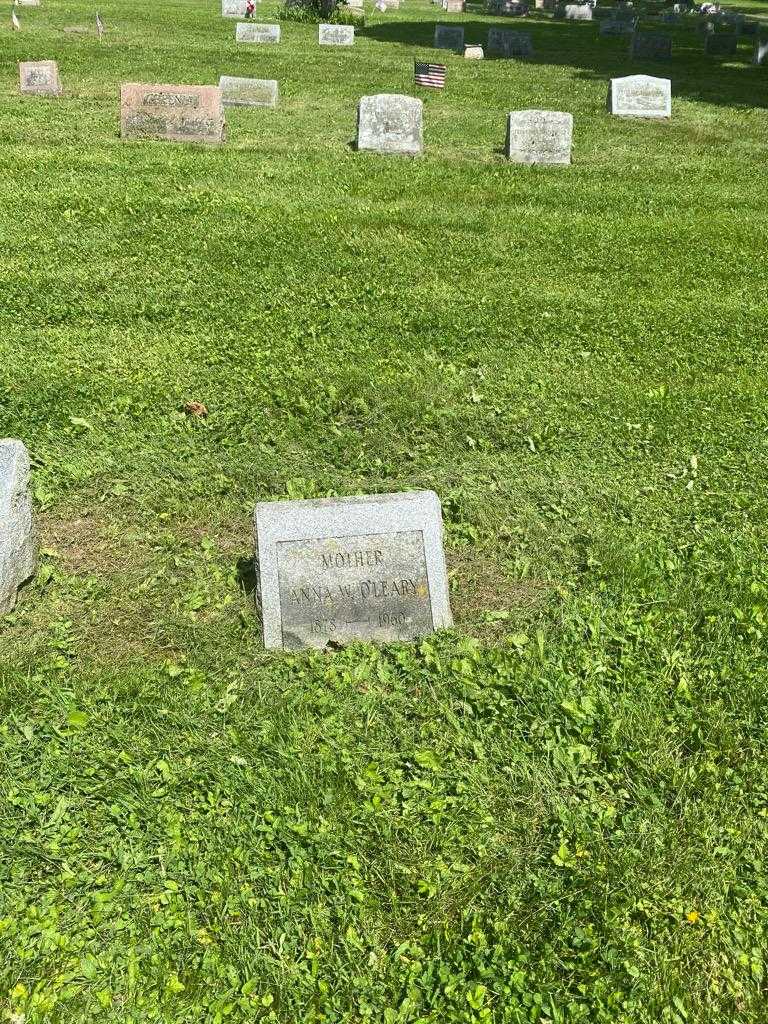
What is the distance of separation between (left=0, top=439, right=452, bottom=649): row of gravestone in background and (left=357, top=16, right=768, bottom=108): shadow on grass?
2022 cm

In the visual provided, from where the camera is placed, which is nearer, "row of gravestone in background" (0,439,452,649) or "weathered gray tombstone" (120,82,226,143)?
"row of gravestone in background" (0,439,452,649)

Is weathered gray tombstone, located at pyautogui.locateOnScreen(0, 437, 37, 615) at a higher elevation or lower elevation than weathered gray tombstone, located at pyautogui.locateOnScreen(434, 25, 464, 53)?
lower

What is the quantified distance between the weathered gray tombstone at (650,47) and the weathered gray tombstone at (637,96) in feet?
36.6

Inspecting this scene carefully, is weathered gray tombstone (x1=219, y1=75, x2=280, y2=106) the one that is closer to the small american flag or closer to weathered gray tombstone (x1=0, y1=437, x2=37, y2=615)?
the small american flag

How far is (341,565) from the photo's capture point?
418cm

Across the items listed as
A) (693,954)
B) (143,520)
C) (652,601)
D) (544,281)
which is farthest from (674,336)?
(693,954)

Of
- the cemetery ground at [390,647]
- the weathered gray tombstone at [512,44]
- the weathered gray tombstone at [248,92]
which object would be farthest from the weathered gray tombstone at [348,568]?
the weathered gray tombstone at [512,44]

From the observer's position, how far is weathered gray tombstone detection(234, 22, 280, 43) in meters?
26.2

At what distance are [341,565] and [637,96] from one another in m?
17.7

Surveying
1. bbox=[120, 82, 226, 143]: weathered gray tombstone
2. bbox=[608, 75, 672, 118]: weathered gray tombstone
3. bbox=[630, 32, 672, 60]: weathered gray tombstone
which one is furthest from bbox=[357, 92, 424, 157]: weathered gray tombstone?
bbox=[630, 32, 672, 60]: weathered gray tombstone

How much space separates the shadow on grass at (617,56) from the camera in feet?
72.7

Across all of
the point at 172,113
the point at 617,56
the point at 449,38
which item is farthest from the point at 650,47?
the point at 172,113

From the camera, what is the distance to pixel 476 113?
1745cm

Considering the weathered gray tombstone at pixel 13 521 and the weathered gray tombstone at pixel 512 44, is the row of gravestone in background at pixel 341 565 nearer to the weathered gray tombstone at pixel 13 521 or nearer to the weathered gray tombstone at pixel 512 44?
the weathered gray tombstone at pixel 13 521
